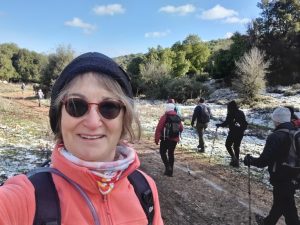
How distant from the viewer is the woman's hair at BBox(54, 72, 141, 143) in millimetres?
1755

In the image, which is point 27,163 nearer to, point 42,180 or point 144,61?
point 42,180

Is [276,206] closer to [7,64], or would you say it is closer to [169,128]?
[169,128]

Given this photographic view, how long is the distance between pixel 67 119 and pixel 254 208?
763 centimetres

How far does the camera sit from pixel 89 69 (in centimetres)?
173

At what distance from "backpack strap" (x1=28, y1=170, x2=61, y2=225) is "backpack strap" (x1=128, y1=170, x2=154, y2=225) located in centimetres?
47

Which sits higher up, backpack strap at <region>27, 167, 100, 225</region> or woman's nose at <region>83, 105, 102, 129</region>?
woman's nose at <region>83, 105, 102, 129</region>

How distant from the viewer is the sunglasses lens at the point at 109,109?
1.76m

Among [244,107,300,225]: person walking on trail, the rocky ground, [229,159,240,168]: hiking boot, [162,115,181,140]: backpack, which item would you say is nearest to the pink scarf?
the rocky ground

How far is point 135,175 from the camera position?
1.97 meters

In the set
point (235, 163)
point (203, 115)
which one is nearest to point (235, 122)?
point (235, 163)

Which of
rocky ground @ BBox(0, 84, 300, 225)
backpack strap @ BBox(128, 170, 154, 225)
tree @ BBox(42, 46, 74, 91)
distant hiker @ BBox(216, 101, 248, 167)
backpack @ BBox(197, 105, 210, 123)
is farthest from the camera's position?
tree @ BBox(42, 46, 74, 91)

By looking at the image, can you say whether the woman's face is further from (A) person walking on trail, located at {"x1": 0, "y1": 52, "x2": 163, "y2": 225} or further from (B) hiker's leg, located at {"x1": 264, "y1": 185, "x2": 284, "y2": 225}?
(B) hiker's leg, located at {"x1": 264, "y1": 185, "x2": 284, "y2": 225}

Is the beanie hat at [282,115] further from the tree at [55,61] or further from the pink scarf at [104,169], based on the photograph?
the tree at [55,61]

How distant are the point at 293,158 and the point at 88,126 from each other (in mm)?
5439
